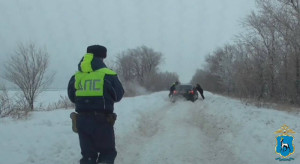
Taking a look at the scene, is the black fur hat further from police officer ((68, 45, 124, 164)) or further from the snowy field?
the snowy field

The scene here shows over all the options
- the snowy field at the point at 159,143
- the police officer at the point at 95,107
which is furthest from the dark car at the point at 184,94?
the police officer at the point at 95,107

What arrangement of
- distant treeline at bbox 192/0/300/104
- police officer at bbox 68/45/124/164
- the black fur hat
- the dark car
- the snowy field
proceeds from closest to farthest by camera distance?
police officer at bbox 68/45/124/164, the black fur hat, the snowy field, distant treeline at bbox 192/0/300/104, the dark car

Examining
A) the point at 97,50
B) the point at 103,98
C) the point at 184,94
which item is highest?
the point at 97,50

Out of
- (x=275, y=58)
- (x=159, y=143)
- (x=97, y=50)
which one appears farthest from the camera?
(x=275, y=58)

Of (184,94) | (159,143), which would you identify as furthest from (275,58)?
(159,143)

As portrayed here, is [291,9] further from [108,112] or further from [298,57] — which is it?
[108,112]

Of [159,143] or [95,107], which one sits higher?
[95,107]

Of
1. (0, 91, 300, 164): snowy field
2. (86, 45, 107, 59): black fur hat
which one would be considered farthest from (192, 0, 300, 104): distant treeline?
(86, 45, 107, 59): black fur hat

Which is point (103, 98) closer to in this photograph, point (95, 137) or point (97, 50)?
point (95, 137)

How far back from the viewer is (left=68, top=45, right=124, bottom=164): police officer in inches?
168

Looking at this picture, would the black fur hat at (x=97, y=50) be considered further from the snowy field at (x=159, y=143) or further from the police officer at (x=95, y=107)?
the snowy field at (x=159, y=143)

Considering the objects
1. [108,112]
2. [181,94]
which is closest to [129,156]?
[108,112]

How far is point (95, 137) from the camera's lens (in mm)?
4277

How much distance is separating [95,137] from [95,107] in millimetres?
418
